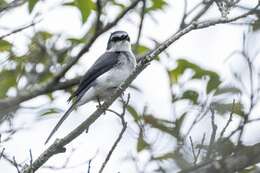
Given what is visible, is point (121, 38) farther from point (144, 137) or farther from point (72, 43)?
point (144, 137)

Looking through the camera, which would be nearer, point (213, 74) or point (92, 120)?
point (92, 120)

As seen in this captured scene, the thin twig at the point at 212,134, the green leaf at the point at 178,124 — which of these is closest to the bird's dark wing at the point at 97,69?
the green leaf at the point at 178,124

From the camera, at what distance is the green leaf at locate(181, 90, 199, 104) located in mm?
4120

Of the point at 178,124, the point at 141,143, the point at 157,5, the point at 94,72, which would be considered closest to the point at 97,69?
the point at 94,72

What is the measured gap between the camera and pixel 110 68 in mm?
5770

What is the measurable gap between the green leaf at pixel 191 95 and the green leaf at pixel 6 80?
53.5 inches

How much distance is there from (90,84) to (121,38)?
0.89 m

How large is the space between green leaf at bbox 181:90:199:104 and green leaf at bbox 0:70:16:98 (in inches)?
53.5

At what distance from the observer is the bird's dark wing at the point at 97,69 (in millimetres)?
5316

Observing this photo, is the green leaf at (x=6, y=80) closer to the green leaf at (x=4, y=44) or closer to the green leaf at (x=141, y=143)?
the green leaf at (x=4, y=44)

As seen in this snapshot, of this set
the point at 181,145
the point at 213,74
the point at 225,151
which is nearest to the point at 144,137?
the point at 213,74

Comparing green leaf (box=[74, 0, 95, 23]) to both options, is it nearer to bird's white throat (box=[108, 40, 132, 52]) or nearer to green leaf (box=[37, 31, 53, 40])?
green leaf (box=[37, 31, 53, 40])

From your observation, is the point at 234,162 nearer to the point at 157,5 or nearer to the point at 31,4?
the point at 31,4

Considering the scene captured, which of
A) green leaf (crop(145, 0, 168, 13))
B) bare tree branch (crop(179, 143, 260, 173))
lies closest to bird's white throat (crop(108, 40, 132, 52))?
green leaf (crop(145, 0, 168, 13))
